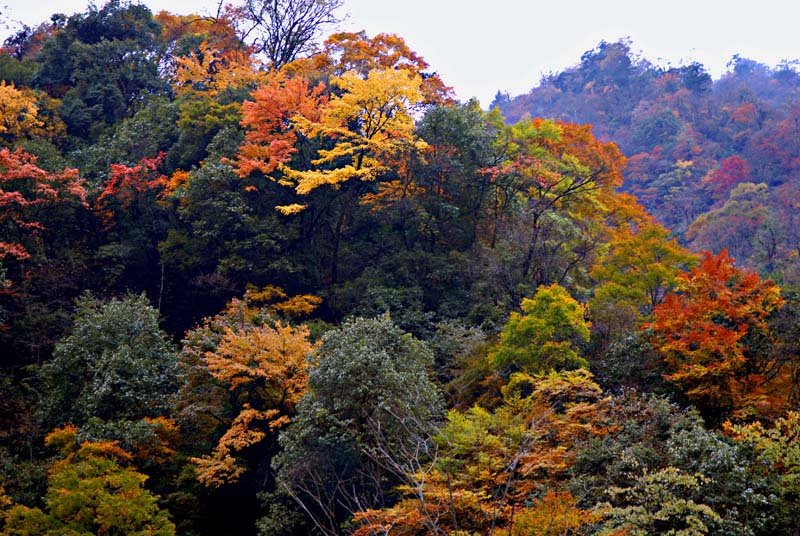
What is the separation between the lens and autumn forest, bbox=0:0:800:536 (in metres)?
12.2

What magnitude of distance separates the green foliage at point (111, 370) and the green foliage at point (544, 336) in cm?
820

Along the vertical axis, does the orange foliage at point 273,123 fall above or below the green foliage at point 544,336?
above

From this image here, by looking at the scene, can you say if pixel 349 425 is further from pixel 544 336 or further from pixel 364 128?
pixel 364 128

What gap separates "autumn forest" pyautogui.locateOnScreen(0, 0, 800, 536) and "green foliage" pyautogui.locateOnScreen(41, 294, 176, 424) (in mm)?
69

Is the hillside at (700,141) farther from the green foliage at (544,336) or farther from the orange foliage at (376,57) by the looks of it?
the green foliage at (544,336)

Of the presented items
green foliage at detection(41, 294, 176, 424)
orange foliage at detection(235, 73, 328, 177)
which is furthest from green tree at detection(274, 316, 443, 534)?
orange foliage at detection(235, 73, 328, 177)

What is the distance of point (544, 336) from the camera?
16359 mm

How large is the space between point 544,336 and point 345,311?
7799 millimetres

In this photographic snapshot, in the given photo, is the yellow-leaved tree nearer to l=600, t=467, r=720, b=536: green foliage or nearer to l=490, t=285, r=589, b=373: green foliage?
l=490, t=285, r=589, b=373: green foliage

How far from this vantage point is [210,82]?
29938mm

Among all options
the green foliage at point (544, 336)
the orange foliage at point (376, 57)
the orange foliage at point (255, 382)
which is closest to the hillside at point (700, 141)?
the orange foliage at point (376, 57)

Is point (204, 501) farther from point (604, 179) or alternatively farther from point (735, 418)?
point (604, 179)

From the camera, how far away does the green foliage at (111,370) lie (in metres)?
16.2

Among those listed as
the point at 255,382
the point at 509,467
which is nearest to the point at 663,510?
the point at 509,467
